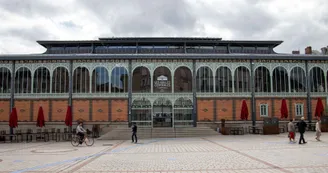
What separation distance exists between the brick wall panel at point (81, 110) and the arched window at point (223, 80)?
44.9ft

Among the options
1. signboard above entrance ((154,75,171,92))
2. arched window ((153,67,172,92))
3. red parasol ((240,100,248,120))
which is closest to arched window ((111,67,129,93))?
arched window ((153,67,172,92))

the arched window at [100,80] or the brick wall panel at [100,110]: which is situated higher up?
the arched window at [100,80]

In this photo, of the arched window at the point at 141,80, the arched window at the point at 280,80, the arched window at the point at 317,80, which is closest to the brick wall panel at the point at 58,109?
the arched window at the point at 141,80

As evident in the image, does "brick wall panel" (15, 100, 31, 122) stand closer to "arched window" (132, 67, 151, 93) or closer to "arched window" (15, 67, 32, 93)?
"arched window" (15, 67, 32, 93)

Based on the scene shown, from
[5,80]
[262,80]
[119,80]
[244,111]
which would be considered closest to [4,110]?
[5,80]

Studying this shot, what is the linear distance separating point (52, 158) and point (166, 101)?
19794 mm

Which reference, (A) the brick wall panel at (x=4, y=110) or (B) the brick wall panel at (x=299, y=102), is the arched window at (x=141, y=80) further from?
(B) the brick wall panel at (x=299, y=102)

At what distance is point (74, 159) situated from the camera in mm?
15781

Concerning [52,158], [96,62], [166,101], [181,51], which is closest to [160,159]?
[52,158]

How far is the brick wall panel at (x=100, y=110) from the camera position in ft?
112

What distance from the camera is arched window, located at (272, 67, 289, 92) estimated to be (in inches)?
1410

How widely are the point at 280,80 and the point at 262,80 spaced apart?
200 cm

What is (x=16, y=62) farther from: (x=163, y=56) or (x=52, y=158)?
(x=52, y=158)

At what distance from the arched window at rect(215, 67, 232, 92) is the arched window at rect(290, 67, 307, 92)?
685cm
